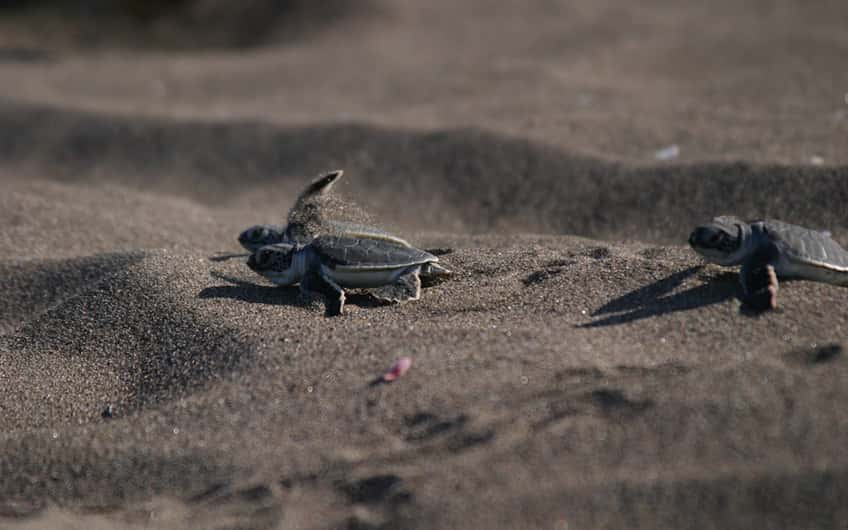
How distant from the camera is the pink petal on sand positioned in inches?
99.2

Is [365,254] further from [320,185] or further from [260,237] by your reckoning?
[260,237]

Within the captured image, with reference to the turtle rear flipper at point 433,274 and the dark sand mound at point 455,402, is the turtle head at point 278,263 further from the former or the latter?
the turtle rear flipper at point 433,274

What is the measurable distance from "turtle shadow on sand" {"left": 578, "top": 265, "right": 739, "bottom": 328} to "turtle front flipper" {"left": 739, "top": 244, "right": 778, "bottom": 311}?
3.3 inches

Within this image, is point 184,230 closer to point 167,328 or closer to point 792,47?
point 167,328

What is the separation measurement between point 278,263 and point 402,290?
545mm

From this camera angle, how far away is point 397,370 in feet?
8.30

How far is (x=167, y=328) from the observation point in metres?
3.07

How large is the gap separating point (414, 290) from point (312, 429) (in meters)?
0.86

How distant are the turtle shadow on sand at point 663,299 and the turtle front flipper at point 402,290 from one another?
0.67m

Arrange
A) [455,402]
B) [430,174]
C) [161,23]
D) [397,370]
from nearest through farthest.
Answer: [455,402], [397,370], [430,174], [161,23]

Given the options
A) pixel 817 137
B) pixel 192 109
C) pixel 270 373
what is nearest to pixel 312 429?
pixel 270 373

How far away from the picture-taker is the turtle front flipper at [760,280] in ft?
8.93

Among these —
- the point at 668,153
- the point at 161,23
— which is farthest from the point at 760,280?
the point at 161,23

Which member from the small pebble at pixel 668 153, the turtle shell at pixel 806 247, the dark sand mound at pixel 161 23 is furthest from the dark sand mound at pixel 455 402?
the dark sand mound at pixel 161 23
